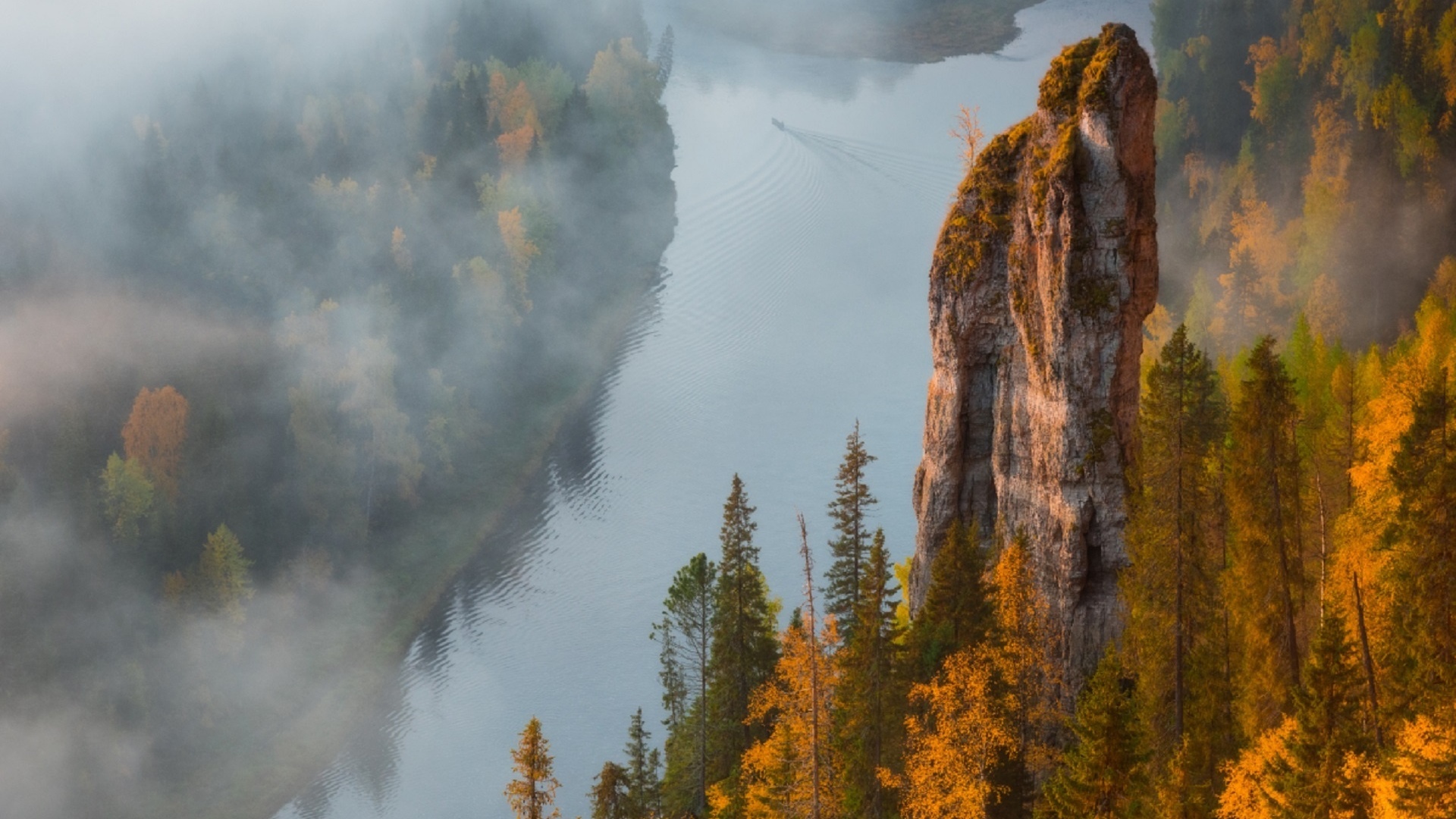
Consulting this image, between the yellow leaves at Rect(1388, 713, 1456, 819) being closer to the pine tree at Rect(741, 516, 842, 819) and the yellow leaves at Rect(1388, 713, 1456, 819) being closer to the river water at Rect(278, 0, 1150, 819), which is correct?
the pine tree at Rect(741, 516, 842, 819)

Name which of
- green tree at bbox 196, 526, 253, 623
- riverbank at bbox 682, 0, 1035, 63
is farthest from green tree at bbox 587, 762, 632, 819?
riverbank at bbox 682, 0, 1035, 63

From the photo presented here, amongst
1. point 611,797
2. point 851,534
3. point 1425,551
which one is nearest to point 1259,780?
point 1425,551

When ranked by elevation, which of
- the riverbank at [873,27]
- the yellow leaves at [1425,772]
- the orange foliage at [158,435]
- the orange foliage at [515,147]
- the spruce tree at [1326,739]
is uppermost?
the riverbank at [873,27]

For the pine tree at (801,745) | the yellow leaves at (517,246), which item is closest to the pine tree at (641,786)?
the pine tree at (801,745)

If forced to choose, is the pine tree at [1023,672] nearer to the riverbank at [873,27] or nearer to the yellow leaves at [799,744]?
the yellow leaves at [799,744]

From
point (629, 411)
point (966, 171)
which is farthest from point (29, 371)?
point (966, 171)
